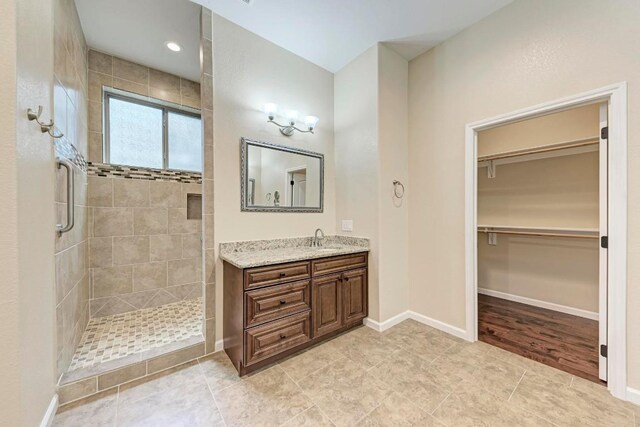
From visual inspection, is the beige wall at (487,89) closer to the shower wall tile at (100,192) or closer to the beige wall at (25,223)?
the beige wall at (25,223)

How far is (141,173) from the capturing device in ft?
9.93

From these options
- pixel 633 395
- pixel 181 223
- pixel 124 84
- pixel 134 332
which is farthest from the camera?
pixel 181 223

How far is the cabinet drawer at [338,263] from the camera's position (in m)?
2.27

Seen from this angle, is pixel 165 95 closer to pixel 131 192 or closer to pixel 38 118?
pixel 131 192

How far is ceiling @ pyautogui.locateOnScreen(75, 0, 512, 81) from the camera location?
2201 millimetres

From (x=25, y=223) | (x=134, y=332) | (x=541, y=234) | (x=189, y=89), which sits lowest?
(x=134, y=332)

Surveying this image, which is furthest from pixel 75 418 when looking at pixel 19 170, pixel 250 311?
pixel 19 170

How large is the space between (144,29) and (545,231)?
5.15m

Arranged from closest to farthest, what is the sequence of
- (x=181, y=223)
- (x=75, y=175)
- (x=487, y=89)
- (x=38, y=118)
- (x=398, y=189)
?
1. (x=38, y=118)
2. (x=75, y=175)
3. (x=487, y=89)
4. (x=398, y=189)
5. (x=181, y=223)

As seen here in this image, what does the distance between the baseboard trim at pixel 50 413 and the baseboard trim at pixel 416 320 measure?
8.19 ft

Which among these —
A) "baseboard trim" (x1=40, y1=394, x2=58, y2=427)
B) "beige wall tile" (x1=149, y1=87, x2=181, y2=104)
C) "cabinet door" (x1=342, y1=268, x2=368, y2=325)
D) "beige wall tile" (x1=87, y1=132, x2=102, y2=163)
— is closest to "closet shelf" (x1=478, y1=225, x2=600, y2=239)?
"cabinet door" (x1=342, y1=268, x2=368, y2=325)

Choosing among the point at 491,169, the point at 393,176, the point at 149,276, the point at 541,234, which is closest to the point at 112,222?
the point at 149,276

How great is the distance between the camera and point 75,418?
4.85 feet

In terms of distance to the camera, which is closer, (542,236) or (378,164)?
(378,164)
